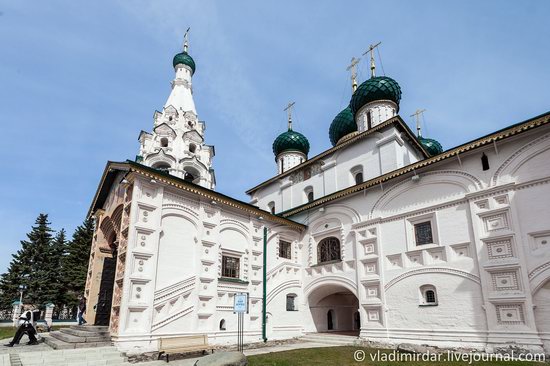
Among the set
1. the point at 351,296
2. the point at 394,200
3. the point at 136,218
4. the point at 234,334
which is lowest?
the point at 234,334

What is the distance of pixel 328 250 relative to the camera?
15.5m

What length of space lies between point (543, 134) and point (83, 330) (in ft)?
50.1

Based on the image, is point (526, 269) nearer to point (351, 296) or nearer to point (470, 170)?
point (470, 170)

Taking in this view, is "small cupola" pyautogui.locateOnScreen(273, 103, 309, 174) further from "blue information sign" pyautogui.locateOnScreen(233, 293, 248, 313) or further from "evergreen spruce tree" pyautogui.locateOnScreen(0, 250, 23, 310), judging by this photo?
"evergreen spruce tree" pyautogui.locateOnScreen(0, 250, 23, 310)

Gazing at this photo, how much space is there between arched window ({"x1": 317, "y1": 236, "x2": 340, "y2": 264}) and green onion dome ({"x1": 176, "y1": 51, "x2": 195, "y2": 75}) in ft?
65.4

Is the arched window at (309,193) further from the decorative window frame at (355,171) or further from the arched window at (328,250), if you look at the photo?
the arched window at (328,250)

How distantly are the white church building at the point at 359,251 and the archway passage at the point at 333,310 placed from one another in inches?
2.8

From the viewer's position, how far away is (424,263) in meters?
11.9

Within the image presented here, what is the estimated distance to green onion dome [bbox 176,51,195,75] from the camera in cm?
2819

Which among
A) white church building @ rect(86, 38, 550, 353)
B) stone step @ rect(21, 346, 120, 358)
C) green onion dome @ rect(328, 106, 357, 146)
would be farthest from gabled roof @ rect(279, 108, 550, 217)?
stone step @ rect(21, 346, 120, 358)

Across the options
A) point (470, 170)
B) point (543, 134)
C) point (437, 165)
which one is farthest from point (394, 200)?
point (543, 134)

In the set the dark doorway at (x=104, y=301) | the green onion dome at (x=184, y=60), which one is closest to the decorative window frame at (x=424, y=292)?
the dark doorway at (x=104, y=301)

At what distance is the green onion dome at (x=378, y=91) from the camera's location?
59.7ft

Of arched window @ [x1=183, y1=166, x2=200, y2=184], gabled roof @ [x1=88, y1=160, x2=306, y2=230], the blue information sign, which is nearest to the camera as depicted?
the blue information sign
